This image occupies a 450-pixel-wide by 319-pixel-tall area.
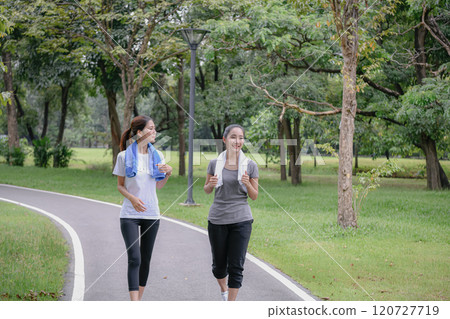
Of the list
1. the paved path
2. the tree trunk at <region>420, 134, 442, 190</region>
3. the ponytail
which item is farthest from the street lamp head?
the tree trunk at <region>420, 134, 442, 190</region>

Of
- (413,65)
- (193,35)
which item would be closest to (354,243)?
(193,35)

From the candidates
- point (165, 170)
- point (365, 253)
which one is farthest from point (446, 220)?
point (165, 170)

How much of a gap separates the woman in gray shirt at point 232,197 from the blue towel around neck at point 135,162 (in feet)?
1.46

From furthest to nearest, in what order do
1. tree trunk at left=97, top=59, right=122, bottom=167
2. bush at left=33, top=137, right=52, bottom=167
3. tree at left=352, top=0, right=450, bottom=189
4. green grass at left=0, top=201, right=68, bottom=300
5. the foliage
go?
bush at left=33, top=137, right=52, bottom=167, tree trunk at left=97, top=59, right=122, bottom=167, tree at left=352, top=0, right=450, bottom=189, the foliage, green grass at left=0, top=201, right=68, bottom=300

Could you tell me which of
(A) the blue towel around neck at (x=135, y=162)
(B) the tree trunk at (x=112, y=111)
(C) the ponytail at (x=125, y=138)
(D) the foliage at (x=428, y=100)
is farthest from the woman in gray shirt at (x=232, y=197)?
(B) the tree trunk at (x=112, y=111)

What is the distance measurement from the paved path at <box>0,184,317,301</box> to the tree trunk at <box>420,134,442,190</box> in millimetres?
12253

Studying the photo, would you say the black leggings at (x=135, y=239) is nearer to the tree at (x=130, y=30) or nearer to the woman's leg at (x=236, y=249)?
the woman's leg at (x=236, y=249)

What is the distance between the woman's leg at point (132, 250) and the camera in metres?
4.21

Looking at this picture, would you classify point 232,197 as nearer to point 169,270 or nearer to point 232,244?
point 232,244

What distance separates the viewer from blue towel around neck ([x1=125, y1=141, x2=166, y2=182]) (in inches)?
165

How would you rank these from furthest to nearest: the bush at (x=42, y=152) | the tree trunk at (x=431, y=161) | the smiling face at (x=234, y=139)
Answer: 1. the bush at (x=42, y=152)
2. the tree trunk at (x=431, y=161)
3. the smiling face at (x=234, y=139)

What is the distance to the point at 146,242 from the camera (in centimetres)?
439

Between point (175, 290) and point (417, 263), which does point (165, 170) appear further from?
point (417, 263)

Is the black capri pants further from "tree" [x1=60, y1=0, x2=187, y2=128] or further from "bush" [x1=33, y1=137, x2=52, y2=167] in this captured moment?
"bush" [x1=33, y1=137, x2=52, y2=167]
